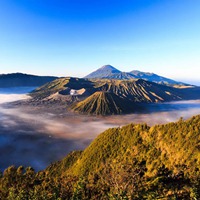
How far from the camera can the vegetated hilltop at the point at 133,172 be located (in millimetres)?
33156

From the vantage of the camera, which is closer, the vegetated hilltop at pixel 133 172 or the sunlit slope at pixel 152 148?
the vegetated hilltop at pixel 133 172

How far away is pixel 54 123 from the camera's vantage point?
150000 mm

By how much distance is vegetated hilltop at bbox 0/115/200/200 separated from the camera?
33.2 meters

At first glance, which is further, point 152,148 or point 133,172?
point 152,148

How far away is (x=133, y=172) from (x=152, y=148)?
11.8 m

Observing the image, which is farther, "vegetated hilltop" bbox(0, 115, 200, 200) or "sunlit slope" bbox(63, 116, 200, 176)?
"sunlit slope" bbox(63, 116, 200, 176)

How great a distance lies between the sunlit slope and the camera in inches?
1631

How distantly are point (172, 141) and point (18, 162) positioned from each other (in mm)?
59157

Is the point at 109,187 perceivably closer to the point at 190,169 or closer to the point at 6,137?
the point at 190,169

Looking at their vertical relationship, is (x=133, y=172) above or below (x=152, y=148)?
below

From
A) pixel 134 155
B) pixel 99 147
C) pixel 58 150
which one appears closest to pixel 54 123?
pixel 58 150

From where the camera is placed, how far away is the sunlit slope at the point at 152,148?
41.4 meters

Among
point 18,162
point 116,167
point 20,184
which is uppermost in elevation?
point 116,167

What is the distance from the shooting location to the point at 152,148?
1911 inches
